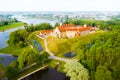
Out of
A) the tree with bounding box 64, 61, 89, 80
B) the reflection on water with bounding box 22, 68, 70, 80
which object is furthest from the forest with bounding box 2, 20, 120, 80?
the reflection on water with bounding box 22, 68, 70, 80

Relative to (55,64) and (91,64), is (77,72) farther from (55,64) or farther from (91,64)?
(55,64)

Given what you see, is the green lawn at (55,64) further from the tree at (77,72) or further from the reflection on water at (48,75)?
the tree at (77,72)

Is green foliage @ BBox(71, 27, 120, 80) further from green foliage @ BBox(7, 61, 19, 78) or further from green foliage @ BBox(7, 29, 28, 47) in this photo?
green foliage @ BBox(7, 29, 28, 47)

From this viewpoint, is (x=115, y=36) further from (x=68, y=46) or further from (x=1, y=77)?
(x=1, y=77)

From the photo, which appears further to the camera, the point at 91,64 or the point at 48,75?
the point at 48,75

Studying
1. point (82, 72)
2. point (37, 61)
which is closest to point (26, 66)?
point (37, 61)

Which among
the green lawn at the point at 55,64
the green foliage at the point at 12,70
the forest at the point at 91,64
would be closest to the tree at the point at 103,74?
the forest at the point at 91,64

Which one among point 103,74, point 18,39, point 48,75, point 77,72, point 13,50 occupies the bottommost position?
point 48,75

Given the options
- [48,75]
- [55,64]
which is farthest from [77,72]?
[55,64]
